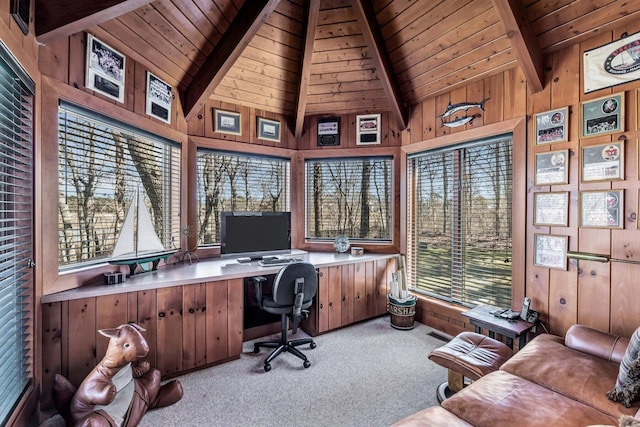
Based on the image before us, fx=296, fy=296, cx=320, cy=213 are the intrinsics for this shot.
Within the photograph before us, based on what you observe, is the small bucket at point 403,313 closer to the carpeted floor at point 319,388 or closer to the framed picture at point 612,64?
the carpeted floor at point 319,388

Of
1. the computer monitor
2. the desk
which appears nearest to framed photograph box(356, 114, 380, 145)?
the computer monitor

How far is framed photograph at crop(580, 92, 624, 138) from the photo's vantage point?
2.09m

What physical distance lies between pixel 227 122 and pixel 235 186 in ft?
2.40

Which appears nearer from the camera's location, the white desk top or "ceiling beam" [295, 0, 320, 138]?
the white desk top

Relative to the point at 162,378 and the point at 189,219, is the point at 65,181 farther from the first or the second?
the point at 162,378

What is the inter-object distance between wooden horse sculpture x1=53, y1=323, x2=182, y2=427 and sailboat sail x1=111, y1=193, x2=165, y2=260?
71 centimetres

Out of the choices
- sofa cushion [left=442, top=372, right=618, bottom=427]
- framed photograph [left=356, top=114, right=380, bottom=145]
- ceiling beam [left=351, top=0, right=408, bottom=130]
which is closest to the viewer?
sofa cushion [left=442, top=372, right=618, bottom=427]

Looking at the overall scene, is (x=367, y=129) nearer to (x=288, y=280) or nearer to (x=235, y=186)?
(x=235, y=186)

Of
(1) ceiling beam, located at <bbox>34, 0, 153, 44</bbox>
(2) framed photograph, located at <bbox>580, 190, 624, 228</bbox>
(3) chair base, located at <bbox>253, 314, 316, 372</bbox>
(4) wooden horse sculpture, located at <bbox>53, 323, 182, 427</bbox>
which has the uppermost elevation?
(1) ceiling beam, located at <bbox>34, 0, 153, 44</bbox>

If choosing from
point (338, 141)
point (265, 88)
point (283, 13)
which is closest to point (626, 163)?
point (338, 141)

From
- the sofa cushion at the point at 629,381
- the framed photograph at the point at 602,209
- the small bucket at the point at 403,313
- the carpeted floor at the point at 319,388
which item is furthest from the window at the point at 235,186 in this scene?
the sofa cushion at the point at 629,381

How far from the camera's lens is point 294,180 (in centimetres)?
388

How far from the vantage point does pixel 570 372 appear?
166cm

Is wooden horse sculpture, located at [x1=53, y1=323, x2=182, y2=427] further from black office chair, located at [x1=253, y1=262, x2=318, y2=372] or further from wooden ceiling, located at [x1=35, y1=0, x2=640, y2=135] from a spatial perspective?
wooden ceiling, located at [x1=35, y1=0, x2=640, y2=135]
